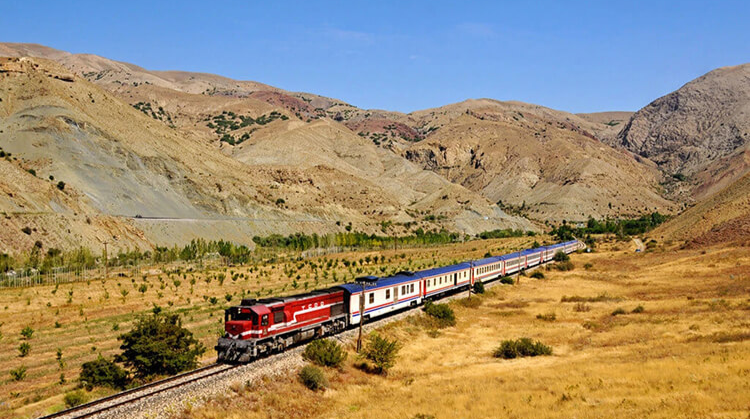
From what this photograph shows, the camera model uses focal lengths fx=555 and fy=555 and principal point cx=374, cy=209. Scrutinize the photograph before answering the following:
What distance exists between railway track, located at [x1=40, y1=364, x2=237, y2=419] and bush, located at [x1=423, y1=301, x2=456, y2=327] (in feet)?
62.9

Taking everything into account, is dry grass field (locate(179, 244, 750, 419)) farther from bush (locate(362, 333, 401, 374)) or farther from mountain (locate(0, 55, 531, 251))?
mountain (locate(0, 55, 531, 251))

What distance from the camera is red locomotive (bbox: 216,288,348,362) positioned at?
2473 cm

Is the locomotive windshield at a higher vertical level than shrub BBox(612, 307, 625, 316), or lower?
higher

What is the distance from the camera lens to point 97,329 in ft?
131

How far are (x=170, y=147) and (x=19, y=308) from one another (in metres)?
89.8

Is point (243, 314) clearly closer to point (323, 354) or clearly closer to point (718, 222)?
point (323, 354)

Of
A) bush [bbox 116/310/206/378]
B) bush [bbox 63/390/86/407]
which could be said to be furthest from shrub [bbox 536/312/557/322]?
bush [bbox 63/390/86/407]

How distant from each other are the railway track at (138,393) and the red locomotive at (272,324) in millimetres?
928

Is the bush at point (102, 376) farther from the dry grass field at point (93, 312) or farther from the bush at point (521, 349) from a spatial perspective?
the bush at point (521, 349)

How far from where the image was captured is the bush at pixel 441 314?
40.0 meters

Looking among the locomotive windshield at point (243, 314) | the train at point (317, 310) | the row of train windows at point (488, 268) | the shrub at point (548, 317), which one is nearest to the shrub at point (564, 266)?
the row of train windows at point (488, 268)

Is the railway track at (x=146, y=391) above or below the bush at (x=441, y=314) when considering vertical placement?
above

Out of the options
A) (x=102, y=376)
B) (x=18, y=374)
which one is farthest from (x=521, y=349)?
(x=18, y=374)

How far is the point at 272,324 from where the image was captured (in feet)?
85.0
